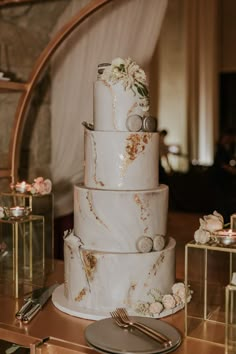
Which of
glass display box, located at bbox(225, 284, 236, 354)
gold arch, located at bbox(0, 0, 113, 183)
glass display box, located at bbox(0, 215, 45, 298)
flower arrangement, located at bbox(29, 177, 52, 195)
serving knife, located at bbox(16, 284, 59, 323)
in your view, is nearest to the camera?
glass display box, located at bbox(225, 284, 236, 354)

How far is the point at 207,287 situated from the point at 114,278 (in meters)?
0.27

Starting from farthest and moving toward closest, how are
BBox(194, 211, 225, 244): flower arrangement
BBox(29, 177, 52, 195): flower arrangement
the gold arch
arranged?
the gold arch → BBox(29, 177, 52, 195): flower arrangement → BBox(194, 211, 225, 244): flower arrangement

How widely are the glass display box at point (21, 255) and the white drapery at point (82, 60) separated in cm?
82

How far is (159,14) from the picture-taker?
228 cm

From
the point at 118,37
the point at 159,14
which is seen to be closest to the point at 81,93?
the point at 118,37

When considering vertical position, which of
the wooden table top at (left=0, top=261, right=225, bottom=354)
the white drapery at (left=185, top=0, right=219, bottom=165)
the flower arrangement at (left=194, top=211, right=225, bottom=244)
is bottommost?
the wooden table top at (left=0, top=261, right=225, bottom=354)

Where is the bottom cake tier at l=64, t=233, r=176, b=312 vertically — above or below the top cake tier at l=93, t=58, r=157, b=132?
below

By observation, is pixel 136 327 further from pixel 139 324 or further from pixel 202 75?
pixel 202 75

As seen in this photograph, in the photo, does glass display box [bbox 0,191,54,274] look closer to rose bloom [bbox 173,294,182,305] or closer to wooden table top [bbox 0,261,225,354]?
wooden table top [bbox 0,261,225,354]

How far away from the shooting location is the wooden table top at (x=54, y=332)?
4.24 feet

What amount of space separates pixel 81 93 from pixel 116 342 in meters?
1.49

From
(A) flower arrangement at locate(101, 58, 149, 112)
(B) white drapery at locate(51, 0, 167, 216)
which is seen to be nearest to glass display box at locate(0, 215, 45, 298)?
(A) flower arrangement at locate(101, 58, 149, 112)

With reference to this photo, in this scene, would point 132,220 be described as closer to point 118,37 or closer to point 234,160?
point 118,37

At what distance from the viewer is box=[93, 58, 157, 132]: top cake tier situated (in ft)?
5.07
